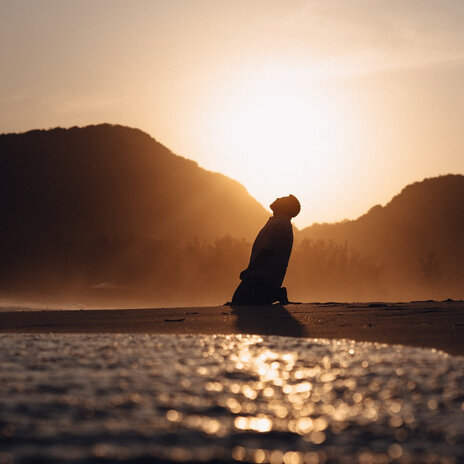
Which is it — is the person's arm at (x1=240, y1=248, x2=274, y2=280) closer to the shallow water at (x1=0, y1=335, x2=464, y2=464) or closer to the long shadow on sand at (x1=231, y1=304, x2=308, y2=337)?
the long shadow on sand at (x1=231, y1=304, x2=308, y2=337)

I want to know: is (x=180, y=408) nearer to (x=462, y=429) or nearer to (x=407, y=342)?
(x=462, y=429)

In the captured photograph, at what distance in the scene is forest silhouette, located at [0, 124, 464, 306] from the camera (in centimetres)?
9281

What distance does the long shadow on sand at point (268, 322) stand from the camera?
10.4 meters

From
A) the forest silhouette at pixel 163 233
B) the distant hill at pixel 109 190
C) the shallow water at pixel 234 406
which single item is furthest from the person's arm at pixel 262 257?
the distant hill at pixel 109 190

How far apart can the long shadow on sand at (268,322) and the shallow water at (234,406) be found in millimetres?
2956

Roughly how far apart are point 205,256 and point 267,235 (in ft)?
243

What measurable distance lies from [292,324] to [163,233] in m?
124

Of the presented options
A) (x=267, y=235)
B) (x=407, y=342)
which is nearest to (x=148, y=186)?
(x=267, y=235)

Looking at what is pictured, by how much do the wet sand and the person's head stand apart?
3402mm

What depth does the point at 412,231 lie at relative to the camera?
142375mm

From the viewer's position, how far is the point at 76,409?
4.47m

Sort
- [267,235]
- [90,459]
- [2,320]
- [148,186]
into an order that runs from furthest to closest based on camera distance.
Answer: [148,186]
[267,235]
[2,320]
[90,459]

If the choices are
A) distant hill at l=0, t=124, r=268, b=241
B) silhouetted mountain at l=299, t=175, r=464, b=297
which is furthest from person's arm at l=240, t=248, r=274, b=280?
distant hill at l=0, t=124, r=268, b=241

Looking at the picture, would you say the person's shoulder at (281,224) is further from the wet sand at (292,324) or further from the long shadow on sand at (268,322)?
the long shadow on sand at (268,322)
